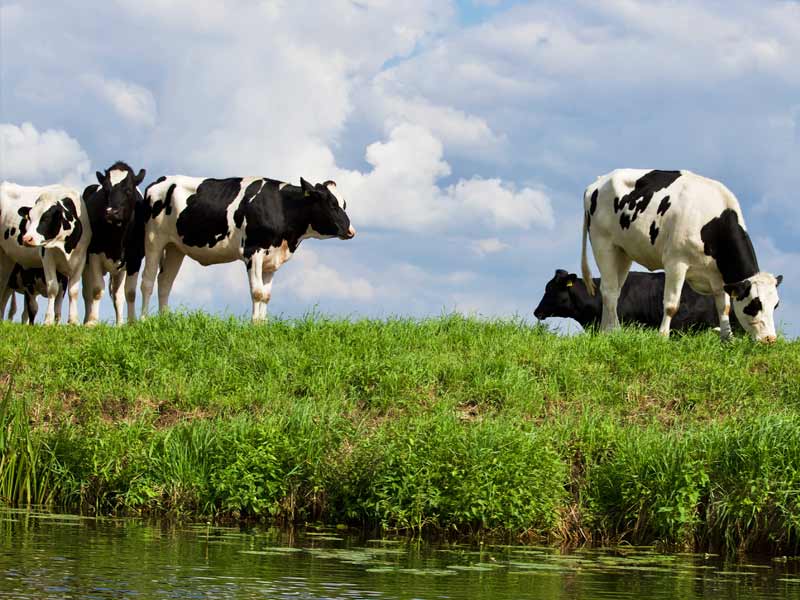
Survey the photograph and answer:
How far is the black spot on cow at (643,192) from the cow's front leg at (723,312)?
187 cm

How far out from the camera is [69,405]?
14797 millimetres

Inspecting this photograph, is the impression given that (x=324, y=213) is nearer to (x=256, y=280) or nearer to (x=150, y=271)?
(x=256, y=280)

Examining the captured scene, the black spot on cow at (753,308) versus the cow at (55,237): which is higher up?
the cow at (55,237)

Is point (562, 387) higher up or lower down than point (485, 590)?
higher up

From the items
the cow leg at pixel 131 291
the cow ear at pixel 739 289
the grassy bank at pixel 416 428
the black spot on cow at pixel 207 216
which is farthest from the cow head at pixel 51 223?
the cow ear at pixel 739 289

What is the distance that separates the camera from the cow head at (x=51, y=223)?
72.8 ft

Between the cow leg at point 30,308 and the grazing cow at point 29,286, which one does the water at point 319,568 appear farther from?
the cow leg at point 30,308

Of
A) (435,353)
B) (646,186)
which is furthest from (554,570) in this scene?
(646,186)

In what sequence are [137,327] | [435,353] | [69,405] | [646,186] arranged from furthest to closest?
[646,186] < [137,327] < [435,353] < [69,405]

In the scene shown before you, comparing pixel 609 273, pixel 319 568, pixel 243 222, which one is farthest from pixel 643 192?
pixel 319 568

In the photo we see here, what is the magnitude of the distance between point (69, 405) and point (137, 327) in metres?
2.69

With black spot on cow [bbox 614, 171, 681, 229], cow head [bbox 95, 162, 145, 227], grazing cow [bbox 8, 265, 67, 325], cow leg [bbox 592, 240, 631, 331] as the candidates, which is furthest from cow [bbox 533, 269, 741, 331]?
grazing cow [bbox 8, 265, 67, 325]

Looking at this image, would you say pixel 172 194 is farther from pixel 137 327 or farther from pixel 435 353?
pixel 435 353

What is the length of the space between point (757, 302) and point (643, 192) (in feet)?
9.82
